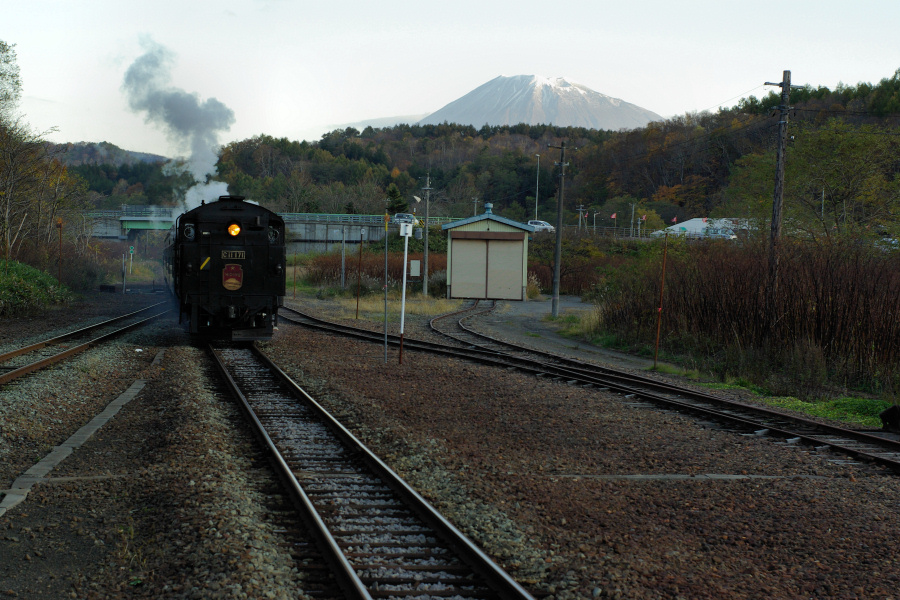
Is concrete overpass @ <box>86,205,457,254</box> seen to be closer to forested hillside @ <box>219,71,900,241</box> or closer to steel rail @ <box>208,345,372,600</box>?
forested hillside @ <box>219,71,900,241</box>

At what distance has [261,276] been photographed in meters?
17.1

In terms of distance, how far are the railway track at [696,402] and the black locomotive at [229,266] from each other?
4.16m

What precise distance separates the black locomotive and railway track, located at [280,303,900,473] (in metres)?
4.16

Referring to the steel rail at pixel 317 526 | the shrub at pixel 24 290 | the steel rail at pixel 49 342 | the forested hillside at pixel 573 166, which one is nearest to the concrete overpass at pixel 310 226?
the forested hillside at pixel 573 166

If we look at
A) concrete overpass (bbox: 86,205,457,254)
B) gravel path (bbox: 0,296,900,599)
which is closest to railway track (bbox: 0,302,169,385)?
gravel path (bbox: 0,296,900,599)

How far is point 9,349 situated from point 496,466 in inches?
548

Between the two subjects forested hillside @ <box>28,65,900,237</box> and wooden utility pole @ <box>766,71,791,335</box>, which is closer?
wooden utility pole @ <box>766,71,791,335</box>

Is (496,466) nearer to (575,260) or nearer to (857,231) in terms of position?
(857,231)

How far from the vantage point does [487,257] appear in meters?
39.1

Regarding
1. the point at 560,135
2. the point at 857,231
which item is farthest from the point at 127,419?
the point at 560,135

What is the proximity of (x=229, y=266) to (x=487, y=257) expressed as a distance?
23.4m

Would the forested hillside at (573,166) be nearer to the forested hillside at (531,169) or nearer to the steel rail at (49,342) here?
the forested hillside at (531,169)

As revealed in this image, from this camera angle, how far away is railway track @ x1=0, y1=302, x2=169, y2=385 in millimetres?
13070

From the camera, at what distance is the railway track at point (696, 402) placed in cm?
908
